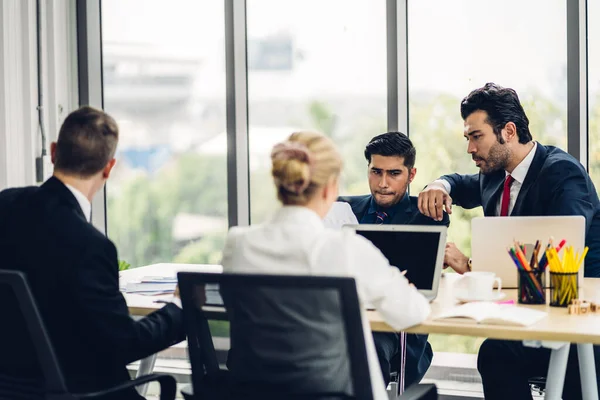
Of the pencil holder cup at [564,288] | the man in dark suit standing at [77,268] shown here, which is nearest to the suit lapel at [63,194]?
the man in dark suit standing at [77,268]

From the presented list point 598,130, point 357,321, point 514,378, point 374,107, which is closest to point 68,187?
point 357,321

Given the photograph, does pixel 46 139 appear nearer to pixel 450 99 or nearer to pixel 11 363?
pixel 450 99

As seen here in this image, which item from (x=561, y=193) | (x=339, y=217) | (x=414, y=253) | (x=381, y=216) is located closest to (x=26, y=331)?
(x=414, y=253)

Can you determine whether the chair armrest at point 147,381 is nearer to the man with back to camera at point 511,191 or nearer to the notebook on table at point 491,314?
the notebook on table at point 491,314

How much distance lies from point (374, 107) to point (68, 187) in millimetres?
2349

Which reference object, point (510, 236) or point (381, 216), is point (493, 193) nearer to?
point (381, 216)

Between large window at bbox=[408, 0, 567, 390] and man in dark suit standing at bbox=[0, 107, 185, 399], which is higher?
large window at bbox=[408, 0, 567, 390]

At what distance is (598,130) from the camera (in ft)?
12.7

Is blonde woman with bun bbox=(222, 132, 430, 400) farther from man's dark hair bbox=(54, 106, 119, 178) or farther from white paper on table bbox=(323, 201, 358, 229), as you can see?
white paper on table bbox=(323, 201, 358, 229)

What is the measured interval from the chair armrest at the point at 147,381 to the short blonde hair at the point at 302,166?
63 cm

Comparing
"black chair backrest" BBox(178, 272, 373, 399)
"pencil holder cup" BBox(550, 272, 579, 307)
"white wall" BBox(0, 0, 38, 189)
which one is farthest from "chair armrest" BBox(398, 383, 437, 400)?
"white wall" BBox(0, 0, 38, 189)

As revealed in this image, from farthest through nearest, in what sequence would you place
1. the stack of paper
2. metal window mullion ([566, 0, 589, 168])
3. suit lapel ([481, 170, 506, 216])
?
metal window mullion ([566, 0, 589, 168]) < suit lapel ([481, 170, 506, 216]) < the stack of paper

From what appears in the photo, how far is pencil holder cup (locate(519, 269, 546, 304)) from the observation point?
247 cm

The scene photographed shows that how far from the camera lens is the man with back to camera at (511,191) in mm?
2842
